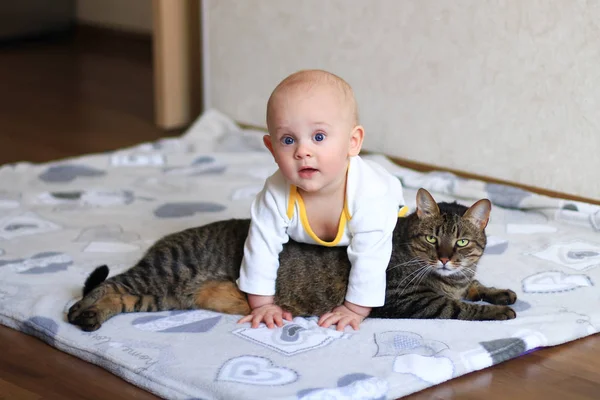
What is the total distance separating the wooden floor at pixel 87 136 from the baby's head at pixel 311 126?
1.49ft

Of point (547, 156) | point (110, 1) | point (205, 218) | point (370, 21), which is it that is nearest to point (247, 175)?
point (205, 218)

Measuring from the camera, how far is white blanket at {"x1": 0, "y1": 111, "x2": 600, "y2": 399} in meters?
1.53

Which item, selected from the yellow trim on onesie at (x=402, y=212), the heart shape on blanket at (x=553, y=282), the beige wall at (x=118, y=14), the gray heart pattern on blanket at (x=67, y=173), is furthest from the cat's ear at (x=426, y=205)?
the beige wall at (x=118, y=14)

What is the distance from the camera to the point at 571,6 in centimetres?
236

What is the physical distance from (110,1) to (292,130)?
156 inches

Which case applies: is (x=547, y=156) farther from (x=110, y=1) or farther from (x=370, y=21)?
(x=110, y=1)

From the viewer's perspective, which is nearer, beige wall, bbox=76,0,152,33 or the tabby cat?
the tabby cat

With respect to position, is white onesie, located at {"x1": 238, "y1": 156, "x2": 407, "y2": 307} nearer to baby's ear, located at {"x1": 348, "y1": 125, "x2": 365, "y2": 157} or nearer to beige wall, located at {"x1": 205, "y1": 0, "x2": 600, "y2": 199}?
baby's ear, located at {"x1": 348, "y1": 125, "x2": 365, "y2": 157}

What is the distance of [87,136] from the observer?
334 centimetres

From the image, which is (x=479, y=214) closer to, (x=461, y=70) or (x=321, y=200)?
(x=321, y=200)

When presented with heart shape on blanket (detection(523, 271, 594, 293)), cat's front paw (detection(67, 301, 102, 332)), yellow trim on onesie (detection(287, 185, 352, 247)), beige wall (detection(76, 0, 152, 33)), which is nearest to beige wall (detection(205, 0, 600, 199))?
heart shape on blanket (detection(523, 271, 594, 293))

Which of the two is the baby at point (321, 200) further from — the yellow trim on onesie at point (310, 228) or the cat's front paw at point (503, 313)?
the cat's front paw at point (503, 313)

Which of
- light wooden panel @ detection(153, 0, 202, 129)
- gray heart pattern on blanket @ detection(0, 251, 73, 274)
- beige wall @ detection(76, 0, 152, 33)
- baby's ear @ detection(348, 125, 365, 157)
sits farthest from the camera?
beige wall @ detection(76, 0, 152, 33)

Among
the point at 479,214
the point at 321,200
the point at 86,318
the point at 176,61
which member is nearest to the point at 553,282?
the point at 479,214
